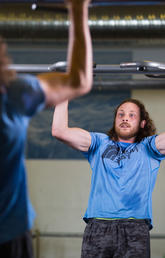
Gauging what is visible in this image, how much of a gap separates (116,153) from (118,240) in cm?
56

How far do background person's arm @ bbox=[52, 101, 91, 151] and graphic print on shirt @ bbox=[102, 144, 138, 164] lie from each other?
0.45 ft

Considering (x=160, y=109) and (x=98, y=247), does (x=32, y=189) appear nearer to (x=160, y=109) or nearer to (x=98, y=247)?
(x=160, y=109)

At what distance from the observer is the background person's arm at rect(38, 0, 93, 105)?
3.73 ft

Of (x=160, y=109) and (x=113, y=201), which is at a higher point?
(x=160, y=109)

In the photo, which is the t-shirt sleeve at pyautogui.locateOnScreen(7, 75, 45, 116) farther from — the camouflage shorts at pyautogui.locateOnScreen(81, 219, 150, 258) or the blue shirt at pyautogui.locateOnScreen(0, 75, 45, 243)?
the camouflage shorts at pyautogui.locateOnScreen(81, 219, 150, 258)

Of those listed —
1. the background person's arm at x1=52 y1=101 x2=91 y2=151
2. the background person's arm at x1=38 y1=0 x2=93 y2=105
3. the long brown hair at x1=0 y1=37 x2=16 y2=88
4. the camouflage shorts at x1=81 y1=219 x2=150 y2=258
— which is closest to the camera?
the long brown hair at x1=0 y1=37 x2=16 y2=88

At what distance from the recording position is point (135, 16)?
3.24 meters

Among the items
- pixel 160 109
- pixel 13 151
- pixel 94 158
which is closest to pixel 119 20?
pixel 94 158

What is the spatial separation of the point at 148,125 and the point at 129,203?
68 cm

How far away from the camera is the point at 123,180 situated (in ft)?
7.97

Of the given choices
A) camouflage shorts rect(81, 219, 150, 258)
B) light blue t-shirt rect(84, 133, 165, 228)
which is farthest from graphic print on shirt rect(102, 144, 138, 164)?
camouflage shorts rect(81, 219, 150, 258)

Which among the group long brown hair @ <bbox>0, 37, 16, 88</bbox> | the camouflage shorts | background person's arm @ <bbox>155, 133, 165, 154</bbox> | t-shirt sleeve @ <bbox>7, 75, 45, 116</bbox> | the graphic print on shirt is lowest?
the camouflage shorts

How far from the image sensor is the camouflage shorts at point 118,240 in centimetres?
233

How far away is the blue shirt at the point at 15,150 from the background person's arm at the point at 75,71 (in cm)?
4
